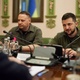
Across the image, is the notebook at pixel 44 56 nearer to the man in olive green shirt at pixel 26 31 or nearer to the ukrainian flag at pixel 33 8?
the man in olive green shirt at pixel 26 31

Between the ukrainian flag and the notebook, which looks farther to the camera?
the ukrainian flag

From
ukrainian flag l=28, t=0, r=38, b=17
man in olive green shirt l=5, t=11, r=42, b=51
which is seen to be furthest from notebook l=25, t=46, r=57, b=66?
ukrainian flag l=28, t=0, r=38, b=17

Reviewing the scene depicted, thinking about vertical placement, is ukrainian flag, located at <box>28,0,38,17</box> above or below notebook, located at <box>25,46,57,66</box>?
above

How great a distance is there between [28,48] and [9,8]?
209cm

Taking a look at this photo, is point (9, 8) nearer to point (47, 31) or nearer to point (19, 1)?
point (19, 1)

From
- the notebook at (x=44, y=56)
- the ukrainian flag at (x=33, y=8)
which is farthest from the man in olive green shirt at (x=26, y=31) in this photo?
the ukrainian flag at (x=33, y=8)

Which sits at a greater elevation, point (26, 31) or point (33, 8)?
point (33, 8)

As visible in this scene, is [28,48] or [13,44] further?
[28,48]

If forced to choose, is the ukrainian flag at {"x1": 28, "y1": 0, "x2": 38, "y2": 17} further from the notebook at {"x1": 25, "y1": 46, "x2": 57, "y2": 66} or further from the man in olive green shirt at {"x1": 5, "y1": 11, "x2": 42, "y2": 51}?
the notebook at {"x1": 25, "y1": 46, "x2": 57, "y2": 66}

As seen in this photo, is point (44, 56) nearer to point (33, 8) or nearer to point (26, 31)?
point (26, 31)

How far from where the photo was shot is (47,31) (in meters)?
3.90

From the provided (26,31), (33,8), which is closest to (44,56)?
(26,31)

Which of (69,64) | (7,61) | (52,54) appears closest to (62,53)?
(52,54)

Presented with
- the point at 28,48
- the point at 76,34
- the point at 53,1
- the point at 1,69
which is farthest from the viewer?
the point at 53,1
